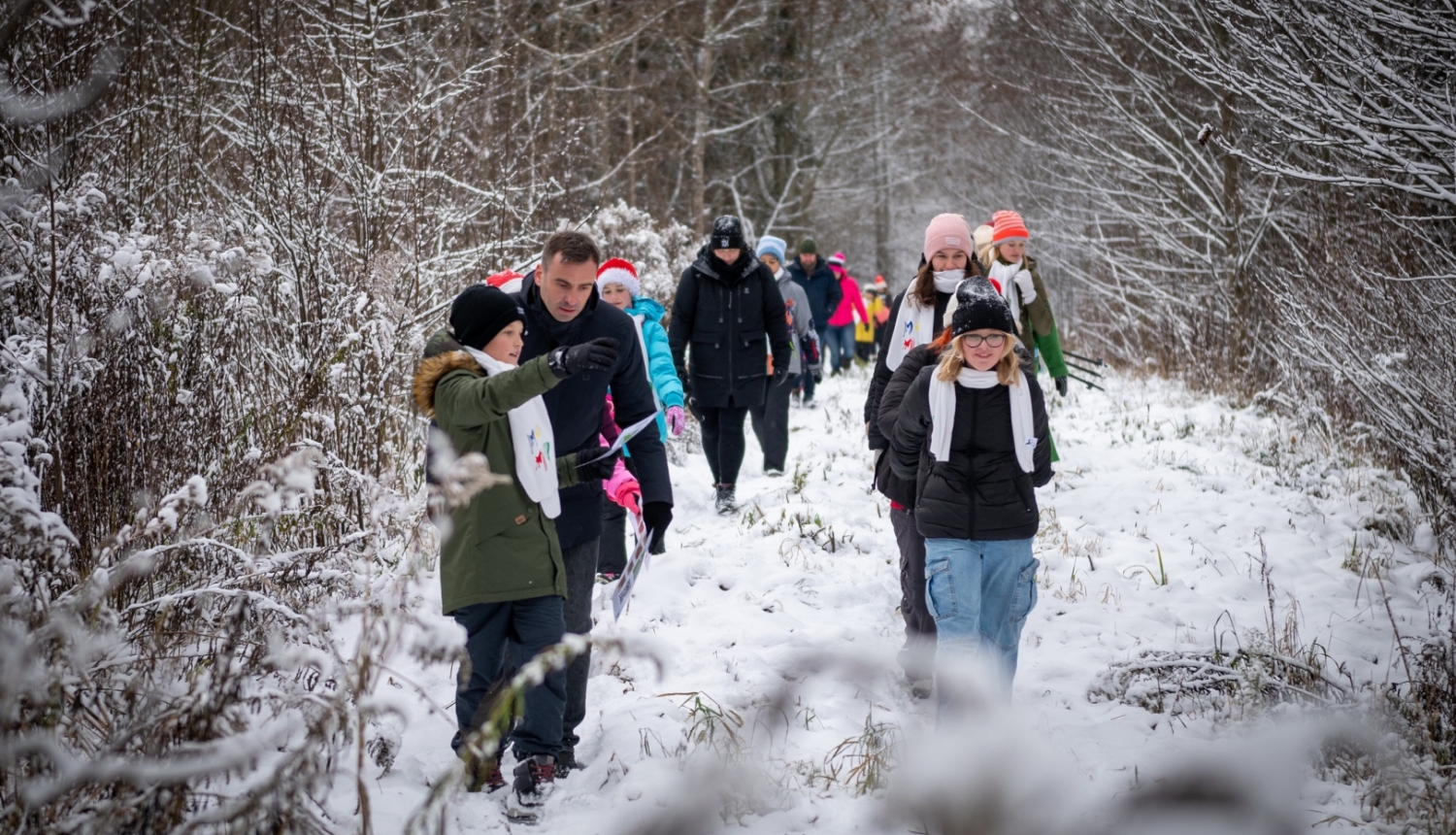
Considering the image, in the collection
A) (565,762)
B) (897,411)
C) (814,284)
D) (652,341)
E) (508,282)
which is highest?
(814,284)

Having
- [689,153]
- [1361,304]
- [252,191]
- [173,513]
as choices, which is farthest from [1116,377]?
[173,513]

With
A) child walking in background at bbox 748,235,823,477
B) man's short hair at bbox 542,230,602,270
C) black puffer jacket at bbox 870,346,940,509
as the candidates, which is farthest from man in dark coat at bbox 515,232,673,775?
child walking in background at bbox 748,235,823,477

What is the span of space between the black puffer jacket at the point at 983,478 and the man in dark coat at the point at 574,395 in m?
1.09

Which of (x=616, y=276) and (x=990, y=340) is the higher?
(x=616, y=276)

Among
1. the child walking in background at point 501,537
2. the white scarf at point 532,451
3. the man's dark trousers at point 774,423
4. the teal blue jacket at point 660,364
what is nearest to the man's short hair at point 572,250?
the child walking in background at point 501,537

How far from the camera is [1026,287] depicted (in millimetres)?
5512

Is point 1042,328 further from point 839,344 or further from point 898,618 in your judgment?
point 839,344

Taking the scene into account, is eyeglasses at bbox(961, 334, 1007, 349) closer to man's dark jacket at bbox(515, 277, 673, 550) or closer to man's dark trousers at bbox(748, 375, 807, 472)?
man's dark jacket at bbox(515, 277, 673, 550)

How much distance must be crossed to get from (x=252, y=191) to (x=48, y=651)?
4209mm

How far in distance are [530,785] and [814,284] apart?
9.17 metres

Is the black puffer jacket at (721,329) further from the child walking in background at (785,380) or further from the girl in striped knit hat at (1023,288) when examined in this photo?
the girl in striped knit hat at (1023,288)

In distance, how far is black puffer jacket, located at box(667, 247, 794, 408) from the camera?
672cm

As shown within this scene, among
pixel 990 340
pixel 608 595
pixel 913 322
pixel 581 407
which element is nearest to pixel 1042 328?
pixel 913 322

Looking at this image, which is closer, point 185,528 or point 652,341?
point 185,528
